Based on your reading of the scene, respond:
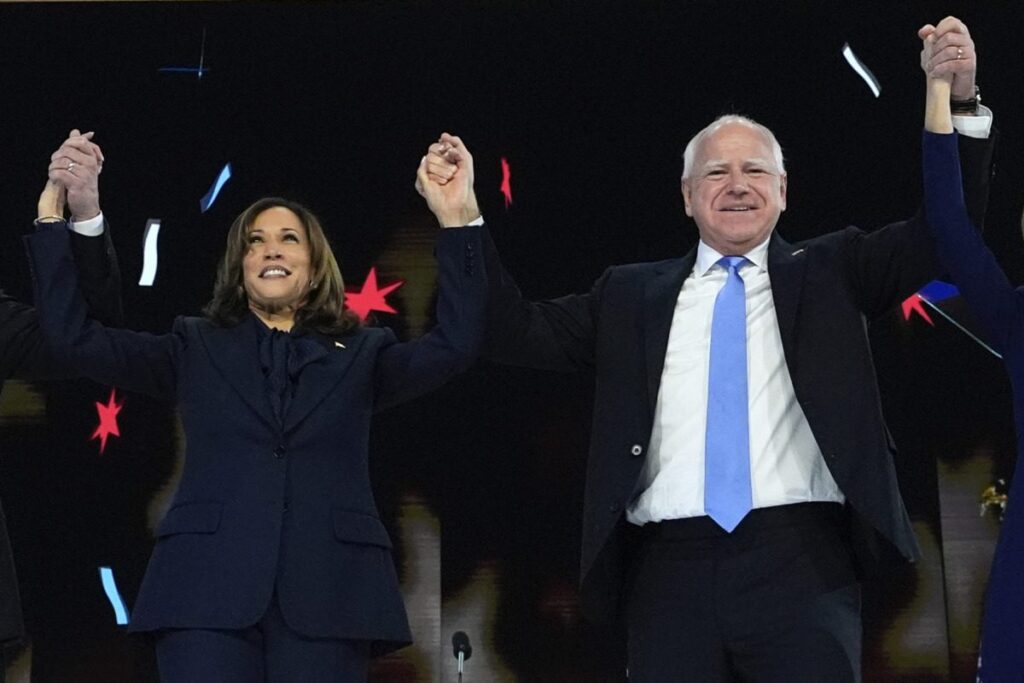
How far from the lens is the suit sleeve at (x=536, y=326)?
2.95 metres

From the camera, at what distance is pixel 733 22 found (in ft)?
15.7

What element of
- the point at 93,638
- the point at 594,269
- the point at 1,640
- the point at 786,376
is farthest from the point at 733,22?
the point at 1,640

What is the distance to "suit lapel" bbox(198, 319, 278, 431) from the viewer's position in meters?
2.83

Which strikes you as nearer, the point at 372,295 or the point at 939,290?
the point at 939,290

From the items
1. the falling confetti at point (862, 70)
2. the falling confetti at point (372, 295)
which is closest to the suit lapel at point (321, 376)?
the falling confetti at point (372, 295)

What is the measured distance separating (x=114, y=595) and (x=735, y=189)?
244 centimetres

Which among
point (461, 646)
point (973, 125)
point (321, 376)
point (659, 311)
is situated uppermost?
point (973, 125)

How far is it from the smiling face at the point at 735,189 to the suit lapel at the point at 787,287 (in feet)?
0.20

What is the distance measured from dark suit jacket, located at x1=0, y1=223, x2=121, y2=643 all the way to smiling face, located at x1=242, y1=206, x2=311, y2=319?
254 mm

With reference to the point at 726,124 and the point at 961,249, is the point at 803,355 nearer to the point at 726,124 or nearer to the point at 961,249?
the point at 961,249

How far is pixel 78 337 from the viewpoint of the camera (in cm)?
288

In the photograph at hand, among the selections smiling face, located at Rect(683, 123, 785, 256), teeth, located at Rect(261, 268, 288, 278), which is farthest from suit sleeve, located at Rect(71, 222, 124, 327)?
smiling face, located at Rect(683, 123, 785, 256)

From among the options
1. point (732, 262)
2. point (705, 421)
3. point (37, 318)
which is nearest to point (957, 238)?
point (732, 262)

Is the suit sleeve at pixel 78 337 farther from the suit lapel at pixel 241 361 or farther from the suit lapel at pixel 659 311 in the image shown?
the suit lapel at pixel 659 311
